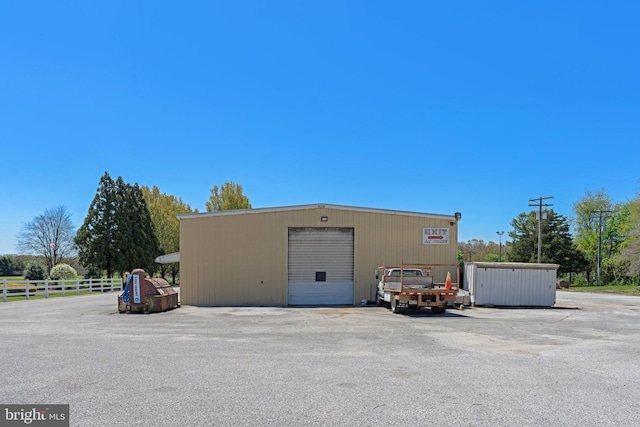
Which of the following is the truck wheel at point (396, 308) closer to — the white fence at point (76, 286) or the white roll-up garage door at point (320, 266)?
the white roll-up garage door at point (320, 266)

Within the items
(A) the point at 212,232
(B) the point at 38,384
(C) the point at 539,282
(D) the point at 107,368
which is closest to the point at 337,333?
(D) the point at 107,368

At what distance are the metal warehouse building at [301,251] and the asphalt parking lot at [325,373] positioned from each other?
23.0ft

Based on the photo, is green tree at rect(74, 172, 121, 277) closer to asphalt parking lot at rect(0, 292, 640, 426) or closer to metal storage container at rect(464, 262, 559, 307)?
asphalt parking lot at rect(0, 292, 640, 426)

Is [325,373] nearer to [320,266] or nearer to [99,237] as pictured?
[320,266]

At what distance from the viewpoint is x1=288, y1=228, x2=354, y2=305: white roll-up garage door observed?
65.5ft

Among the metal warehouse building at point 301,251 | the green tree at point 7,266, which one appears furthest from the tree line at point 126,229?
the green tree at point 7,266

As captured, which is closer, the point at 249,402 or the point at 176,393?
the point at 249,402

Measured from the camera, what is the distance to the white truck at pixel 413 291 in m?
15.2

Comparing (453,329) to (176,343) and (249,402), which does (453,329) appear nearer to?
(176,343)

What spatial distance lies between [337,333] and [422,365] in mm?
3933

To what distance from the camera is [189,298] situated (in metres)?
19.5

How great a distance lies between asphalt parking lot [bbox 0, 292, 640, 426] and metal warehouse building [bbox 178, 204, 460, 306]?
7.01m

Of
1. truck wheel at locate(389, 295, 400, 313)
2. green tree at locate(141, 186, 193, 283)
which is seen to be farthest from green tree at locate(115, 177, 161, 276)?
truck wheel at locate(389, 295, 400, 313)

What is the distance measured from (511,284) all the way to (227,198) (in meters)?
34.3
